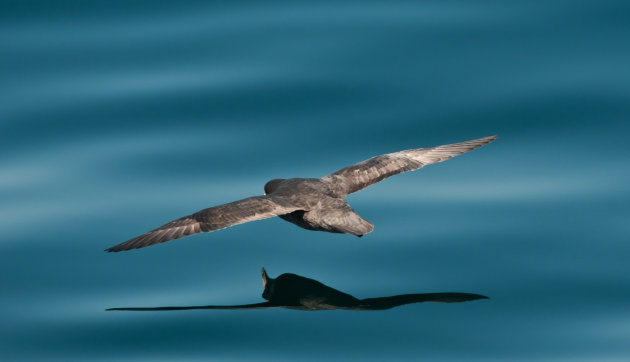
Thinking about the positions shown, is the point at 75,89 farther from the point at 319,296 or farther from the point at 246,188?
the point at 319,296

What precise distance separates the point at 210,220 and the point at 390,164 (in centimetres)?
215

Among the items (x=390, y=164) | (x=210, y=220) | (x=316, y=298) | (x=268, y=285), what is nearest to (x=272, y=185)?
(x=210, y=220)

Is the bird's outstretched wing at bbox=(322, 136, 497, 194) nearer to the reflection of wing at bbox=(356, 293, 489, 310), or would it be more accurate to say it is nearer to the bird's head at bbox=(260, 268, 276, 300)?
the bird's head at bbox=(260, 268, 276, 300)

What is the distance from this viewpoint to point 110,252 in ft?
30.5

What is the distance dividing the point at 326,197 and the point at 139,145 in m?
2.42

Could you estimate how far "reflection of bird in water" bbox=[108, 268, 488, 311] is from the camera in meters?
8.55

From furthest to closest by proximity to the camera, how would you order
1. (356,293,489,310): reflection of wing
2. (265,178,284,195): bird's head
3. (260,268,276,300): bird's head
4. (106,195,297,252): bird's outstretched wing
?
1. (265,178,284,195): bird's head
2. (106,195,297,252): bird's outstretched wing
3. (260,268,276,300): bird's head
4. (356,293,489,310): reflection of wing

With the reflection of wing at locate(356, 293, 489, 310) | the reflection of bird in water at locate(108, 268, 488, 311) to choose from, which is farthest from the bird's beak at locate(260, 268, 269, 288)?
the reflection of wing at locate(356, 293, 489, 310)

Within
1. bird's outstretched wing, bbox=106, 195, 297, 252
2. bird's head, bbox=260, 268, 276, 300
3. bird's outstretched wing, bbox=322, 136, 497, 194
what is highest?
bird's outstretched wing, bbox=322, 136, 497, 194

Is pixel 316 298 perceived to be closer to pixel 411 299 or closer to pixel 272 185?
pixel 411 299

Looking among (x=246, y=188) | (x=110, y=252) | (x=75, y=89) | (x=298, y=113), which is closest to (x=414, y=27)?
(x=298, y=113)

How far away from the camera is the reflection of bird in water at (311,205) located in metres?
9.14

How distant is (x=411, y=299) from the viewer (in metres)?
8.62

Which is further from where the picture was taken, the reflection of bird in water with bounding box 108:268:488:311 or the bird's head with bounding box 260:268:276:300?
the bird's head with bounding box 260:268:276:300
